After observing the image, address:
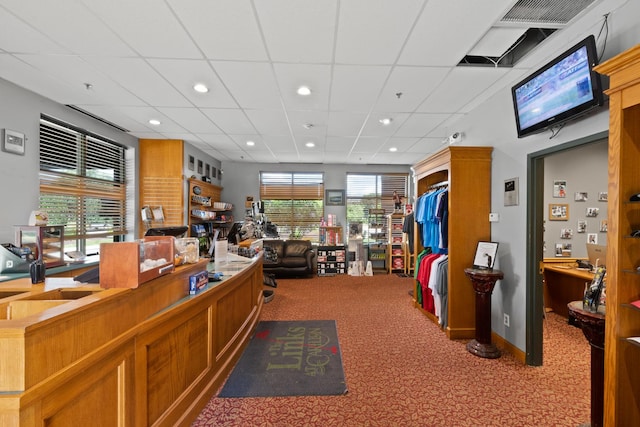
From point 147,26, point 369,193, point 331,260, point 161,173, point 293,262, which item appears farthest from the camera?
point 369,193

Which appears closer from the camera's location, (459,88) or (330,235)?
(459,88)

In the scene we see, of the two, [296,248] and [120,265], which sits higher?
[120,265]

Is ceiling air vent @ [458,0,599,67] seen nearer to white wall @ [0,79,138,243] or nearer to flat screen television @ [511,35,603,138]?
flat screen television @ [511,35,603,138]

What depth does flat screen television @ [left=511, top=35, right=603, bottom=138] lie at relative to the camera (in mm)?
1984

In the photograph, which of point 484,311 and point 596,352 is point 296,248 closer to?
point 484,311

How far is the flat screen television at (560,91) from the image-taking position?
1984 millimetres

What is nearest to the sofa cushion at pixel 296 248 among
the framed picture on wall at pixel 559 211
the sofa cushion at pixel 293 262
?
the sofa cushion at pixel 293 262

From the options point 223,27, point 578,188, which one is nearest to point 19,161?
point 223,27

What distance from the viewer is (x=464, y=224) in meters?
3.50

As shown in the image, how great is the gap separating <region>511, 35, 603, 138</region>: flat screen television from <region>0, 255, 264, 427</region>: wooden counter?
128 inches

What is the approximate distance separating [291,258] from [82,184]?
14.2 feet

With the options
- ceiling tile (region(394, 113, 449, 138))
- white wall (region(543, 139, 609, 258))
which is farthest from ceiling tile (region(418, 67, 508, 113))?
white wall (region(543, 139, 609, 258))

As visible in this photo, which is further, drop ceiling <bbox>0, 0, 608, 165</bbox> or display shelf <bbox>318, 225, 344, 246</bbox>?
display shelf <bbox>318, 225, 344, 246</bbox>

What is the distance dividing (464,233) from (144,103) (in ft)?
14.8
